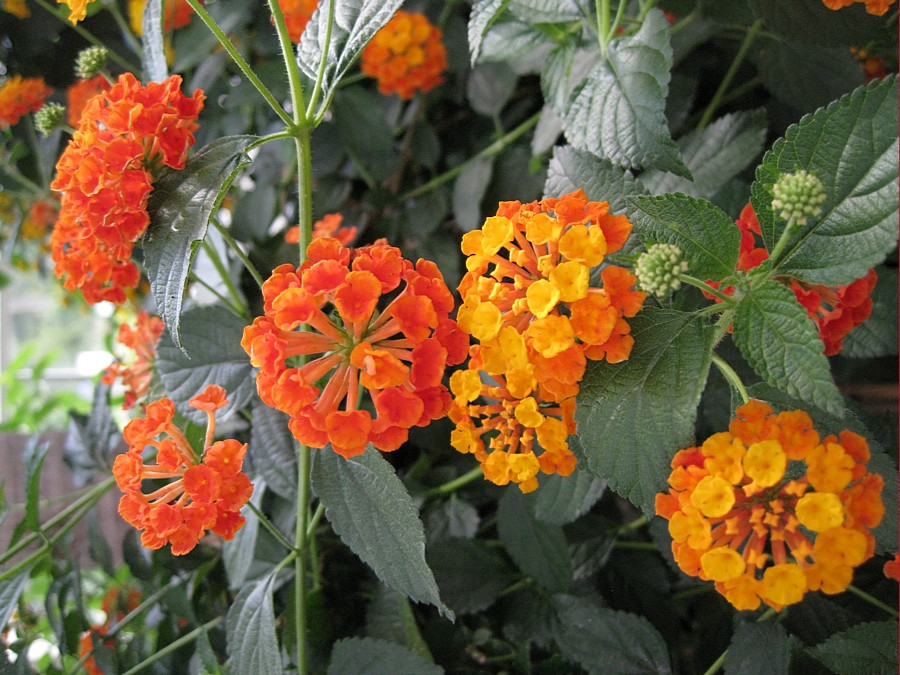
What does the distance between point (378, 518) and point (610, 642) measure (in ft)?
0.89

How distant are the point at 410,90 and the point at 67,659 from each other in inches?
32.7

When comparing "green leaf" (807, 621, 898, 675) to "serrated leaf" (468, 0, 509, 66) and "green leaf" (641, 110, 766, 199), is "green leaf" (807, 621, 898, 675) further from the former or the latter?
"serrated leaf" (468, 0, 509, 66)

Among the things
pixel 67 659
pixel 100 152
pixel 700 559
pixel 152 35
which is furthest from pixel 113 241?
pixel 67 659

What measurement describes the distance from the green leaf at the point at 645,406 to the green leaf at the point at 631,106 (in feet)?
0.48

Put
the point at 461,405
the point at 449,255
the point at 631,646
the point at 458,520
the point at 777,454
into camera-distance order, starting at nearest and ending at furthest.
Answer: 1. the point at 777,454
2. the point at 461,405
3. the point at 631,646
4. the point at 458,520
5. the point at 449,255

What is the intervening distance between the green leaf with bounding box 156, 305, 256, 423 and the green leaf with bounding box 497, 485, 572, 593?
0.96 ft

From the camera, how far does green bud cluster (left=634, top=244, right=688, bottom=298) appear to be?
424 millimetres

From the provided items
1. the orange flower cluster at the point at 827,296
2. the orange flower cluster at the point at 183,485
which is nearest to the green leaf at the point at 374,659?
the orange flower cluster at the point at 183,485

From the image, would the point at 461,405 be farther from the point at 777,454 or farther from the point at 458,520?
the point at 458,520

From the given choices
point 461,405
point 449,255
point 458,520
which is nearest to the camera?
point 461,405

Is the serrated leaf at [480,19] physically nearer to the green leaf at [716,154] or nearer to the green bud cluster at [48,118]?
the green leaf at [716,154]

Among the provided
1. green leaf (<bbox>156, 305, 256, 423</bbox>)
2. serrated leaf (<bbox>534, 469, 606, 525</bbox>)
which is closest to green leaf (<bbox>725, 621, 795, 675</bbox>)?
serrated leaf (<bbox>534, 469, 606, 525</bbox>)

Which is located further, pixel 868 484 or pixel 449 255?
pixel 449 255

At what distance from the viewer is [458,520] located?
2.61 feet
